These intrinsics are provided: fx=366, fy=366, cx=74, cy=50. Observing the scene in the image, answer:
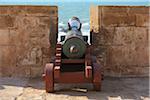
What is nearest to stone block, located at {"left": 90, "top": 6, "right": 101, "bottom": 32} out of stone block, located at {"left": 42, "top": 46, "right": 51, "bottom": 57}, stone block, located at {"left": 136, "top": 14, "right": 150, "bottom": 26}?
stone block, located at {"left": 136, "top": 14, "right": 150, "bottom": 26}

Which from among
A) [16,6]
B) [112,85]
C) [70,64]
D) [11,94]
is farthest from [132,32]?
[11,94]

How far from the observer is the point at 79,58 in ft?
19.3

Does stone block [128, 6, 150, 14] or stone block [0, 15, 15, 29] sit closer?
stone block [0, 15, 15, 29]

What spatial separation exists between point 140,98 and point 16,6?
2.90m

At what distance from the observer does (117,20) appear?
6.94 metres

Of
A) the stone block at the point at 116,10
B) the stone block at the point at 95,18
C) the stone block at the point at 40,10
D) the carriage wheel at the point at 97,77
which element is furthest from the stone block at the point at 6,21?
the carriage wheel at the point at 97,77

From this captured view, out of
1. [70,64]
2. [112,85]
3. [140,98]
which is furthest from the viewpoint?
[112,85]

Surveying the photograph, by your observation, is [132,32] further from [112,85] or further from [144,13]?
[112,85]

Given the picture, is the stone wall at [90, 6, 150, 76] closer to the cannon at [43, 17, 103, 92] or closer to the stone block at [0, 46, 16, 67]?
the cannon at [43, 17, 103, 92]

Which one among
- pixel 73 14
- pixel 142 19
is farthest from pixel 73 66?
pixel 73 14

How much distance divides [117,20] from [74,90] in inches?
71.0

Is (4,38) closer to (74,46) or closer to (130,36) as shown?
(74,46)

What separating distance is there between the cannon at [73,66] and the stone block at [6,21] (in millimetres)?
1309

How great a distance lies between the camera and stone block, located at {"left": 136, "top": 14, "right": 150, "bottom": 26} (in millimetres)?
6945
